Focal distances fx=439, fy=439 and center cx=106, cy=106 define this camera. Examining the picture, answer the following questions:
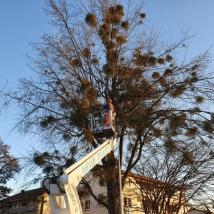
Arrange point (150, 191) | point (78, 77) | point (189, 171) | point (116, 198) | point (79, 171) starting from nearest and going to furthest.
A: 1. point (79, 171)
2. point (116, 198)
3. point (78, 77)
4. point (189, 171)
5. point (150, 191)

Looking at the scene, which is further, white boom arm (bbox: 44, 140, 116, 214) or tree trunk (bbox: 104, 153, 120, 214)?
tree trunk (bbox: 104, 153, 120, 214)

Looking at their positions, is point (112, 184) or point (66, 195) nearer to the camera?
point (66, 195)

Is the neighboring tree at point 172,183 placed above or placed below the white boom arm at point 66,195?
above

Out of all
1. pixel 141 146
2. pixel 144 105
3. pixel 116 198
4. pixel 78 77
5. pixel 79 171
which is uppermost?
pixel 78 77

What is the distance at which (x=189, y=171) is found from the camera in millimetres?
24922

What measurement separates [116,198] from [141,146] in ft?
8.07

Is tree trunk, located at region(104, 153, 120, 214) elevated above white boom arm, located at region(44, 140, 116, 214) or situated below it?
above

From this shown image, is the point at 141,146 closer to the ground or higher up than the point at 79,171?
higher up

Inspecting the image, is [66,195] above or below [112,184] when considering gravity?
below

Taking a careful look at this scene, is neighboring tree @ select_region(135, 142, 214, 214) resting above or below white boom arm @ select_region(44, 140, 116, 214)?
above

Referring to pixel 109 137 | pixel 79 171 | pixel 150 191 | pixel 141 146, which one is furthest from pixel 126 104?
pixel 150 191

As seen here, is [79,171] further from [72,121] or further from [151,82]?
[151,82]

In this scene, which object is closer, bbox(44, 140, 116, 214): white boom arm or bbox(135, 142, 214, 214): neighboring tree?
bbox(44, 140, 116, 214): white boom arm

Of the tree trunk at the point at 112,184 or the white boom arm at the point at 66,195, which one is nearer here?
the white boom arm at the point at 66,195
